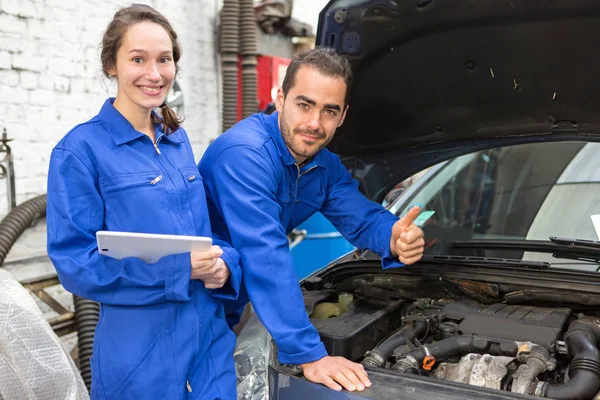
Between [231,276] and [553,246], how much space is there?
1.26m

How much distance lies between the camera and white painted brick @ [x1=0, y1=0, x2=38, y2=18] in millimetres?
3332

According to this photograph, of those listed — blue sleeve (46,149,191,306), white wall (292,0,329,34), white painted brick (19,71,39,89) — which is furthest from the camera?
white wall (292,0,329,34)

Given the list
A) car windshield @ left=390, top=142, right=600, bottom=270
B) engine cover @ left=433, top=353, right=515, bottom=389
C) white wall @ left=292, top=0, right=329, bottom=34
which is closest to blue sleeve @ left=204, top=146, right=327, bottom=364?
engine cover @ left=433, top=353, right=515, bottom=389

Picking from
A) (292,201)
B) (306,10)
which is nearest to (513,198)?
(292,201)

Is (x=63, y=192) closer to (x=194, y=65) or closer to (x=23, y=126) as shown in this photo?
(x=23, y=126)

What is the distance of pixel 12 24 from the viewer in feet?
11.1

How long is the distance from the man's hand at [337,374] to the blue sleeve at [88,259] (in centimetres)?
42

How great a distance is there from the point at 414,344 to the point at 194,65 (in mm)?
3802

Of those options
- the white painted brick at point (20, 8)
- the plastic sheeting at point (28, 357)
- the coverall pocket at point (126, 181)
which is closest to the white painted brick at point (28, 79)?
the white painted brick at point (20, 8)

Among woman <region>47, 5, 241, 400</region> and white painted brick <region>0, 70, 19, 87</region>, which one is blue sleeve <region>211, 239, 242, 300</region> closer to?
woman <region>47, 5, 241, 400</region>

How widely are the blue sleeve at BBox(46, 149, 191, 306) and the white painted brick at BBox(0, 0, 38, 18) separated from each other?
2269 millimetres

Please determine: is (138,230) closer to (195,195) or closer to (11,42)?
(195,195)

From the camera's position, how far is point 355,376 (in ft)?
5.15

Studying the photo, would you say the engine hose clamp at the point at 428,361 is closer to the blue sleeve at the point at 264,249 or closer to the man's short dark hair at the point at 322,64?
the blue sleeve at the point at 264,249
